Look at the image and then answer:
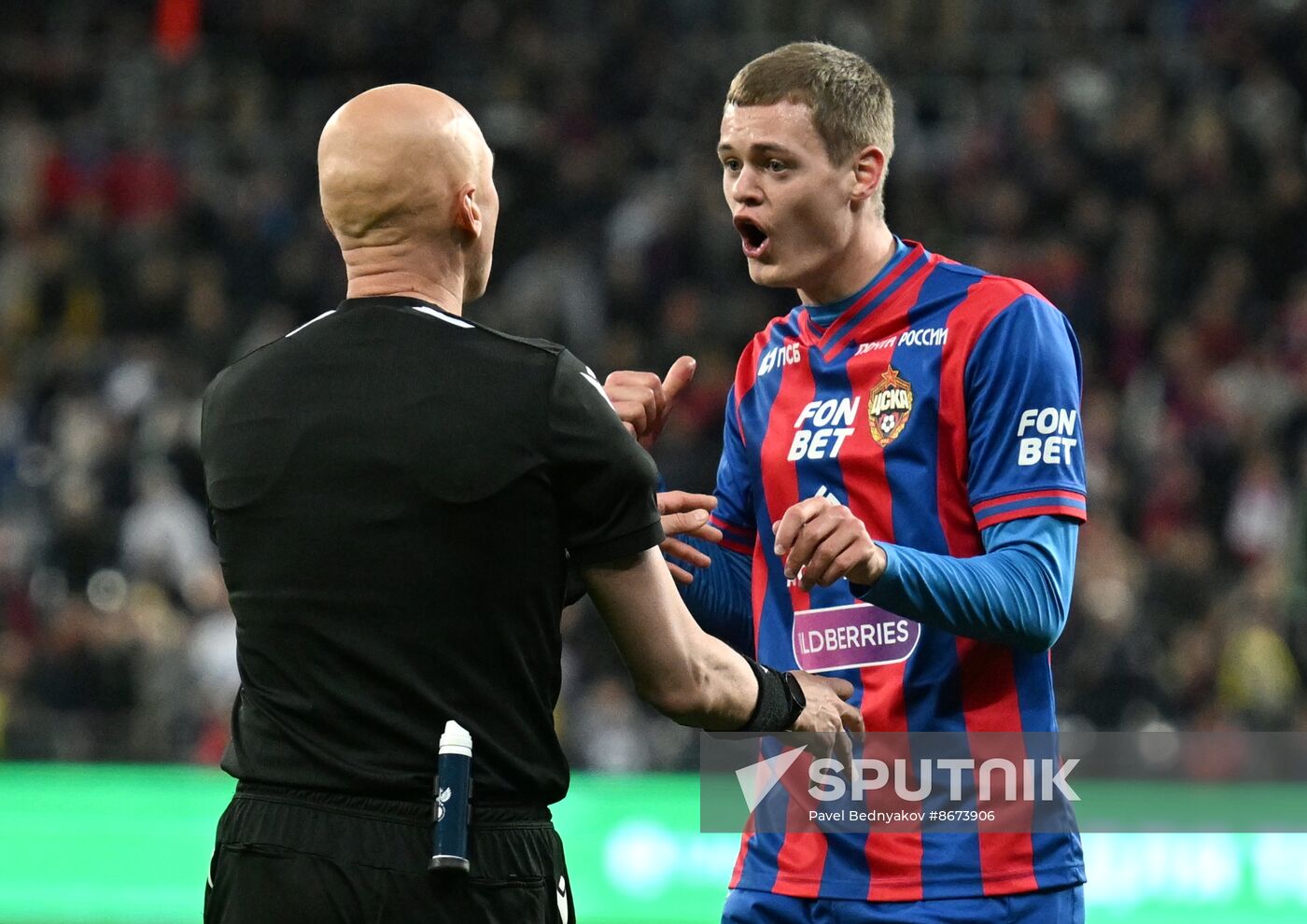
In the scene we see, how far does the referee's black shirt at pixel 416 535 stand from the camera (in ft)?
9.45

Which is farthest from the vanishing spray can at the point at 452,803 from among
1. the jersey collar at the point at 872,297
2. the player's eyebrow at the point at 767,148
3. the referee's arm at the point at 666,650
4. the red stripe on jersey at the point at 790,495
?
the player's eyebrow at the point at 767,148

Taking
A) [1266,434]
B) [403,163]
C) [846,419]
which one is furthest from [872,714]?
[1266,434]

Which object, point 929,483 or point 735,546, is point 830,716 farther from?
point 735,546

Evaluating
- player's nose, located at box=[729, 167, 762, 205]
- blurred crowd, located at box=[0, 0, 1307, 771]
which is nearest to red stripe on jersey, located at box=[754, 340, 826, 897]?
player's nose, located at box=[729, 167, 762, 205]

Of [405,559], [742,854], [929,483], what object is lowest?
[742,854]

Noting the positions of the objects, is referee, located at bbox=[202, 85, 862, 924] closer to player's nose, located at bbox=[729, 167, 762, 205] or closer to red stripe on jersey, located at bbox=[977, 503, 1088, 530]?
red stripe on jersey, located at bbox=[977, 503, 1088, 530]

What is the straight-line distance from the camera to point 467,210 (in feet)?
9.95

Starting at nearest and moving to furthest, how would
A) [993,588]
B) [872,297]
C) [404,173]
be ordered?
1. [404,173]
2. [993,588]
3. [872,297]

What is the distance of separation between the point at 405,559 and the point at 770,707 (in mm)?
742

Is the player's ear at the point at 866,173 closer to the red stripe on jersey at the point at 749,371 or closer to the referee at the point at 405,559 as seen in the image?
the red stripe on jersey at the point at 749,371

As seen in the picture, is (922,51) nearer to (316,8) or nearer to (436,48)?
(436,48)

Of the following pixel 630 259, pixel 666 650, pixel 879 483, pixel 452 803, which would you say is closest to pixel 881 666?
pixel 879 483

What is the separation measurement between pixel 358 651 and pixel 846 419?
1.18 metres

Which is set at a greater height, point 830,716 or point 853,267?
point 853,267
